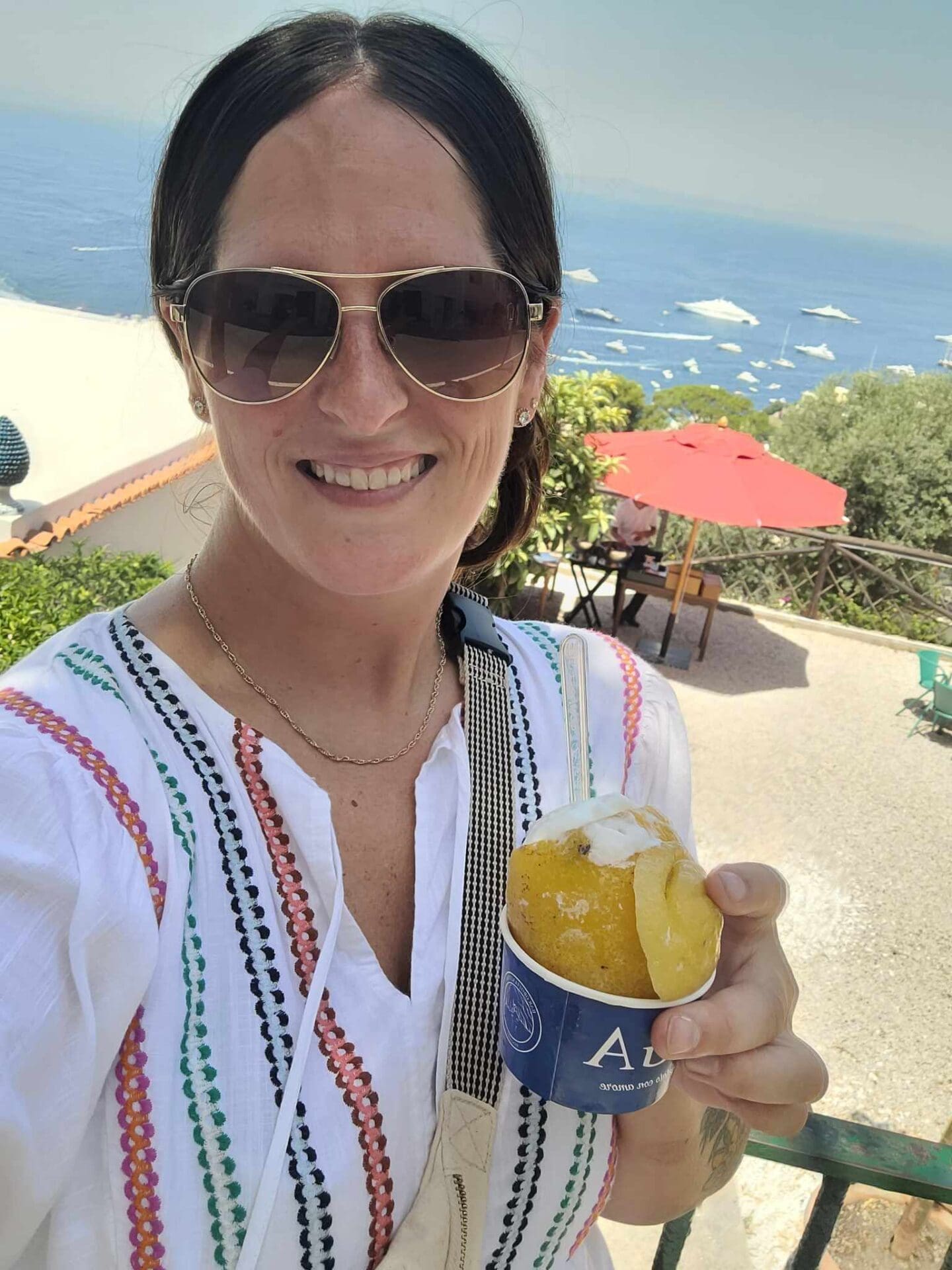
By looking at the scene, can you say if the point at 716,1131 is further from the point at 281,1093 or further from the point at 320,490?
the point at 320,490

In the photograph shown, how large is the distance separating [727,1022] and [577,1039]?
0.16 m

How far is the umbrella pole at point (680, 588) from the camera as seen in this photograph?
9.23m

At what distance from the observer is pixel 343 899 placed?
1.04m

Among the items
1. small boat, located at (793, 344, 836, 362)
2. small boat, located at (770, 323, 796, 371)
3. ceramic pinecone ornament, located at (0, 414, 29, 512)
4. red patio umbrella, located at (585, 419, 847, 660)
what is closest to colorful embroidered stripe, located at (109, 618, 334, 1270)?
ceramic pinecone ornament, located at (0, 414, 29, 512)

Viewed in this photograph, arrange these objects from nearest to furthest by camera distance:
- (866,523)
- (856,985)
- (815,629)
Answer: (856,985), (815,629), (866,523)

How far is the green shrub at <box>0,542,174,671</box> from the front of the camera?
3.59m

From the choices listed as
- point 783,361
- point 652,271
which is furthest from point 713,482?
point 652,271

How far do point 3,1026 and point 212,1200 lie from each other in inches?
10.6

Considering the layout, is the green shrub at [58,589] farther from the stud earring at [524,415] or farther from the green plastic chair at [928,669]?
the green plastic chair at [928,669]

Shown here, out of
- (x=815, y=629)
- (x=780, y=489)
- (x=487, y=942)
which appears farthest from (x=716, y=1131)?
(x=815, y=629)

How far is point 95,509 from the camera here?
600 centimetres

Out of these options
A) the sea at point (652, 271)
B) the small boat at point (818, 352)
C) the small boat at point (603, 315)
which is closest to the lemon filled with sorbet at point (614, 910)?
the sea at point (652, 271)

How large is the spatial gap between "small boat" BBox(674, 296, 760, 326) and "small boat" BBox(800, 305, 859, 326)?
6.15 m

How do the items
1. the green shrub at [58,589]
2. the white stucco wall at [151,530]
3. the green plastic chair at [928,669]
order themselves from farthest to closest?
the green plastic chair at [928,669] < the white stucco wall at [151,530] < the green shrub at [58,589]
